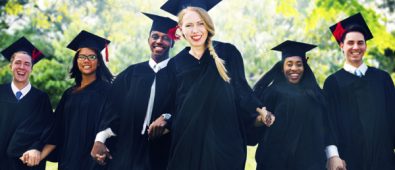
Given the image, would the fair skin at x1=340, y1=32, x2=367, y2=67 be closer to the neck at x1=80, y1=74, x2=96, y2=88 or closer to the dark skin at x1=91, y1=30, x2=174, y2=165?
the dark skin at x1=91, y1=30, x2=174, y2=165

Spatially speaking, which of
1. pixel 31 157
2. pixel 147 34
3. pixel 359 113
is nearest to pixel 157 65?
pixel 31 157

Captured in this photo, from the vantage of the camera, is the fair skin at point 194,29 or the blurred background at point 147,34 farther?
the blurred background at point 147,34

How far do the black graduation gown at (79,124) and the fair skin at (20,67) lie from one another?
497 mm

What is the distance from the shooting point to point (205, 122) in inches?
162

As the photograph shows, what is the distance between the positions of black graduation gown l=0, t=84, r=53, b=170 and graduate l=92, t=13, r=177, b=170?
2.66 ft

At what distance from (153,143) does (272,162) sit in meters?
1.23

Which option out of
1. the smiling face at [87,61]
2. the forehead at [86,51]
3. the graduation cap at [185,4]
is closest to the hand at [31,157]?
the smiling face at [87,61]

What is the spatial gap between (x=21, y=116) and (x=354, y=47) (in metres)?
3.62

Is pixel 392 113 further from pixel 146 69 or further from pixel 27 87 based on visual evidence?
pixel 27 87

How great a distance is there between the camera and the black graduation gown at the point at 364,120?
4941mm

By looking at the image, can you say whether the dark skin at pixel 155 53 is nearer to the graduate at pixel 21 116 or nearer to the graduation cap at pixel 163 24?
the graduation cap at pixel 163 24

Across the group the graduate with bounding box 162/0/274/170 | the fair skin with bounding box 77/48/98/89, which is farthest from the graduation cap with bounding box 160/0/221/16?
the fair skin with bounding box 77/48/98/89

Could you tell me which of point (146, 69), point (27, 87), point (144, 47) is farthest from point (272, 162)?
point (144, 47)

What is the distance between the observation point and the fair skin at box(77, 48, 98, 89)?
5273 mm
